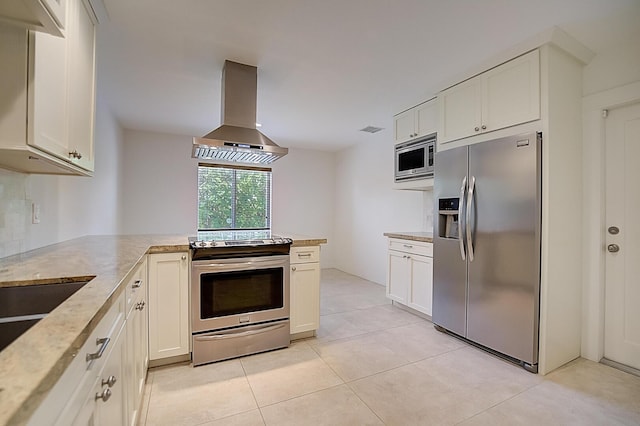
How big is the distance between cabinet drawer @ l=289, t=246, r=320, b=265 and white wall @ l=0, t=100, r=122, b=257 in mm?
1777

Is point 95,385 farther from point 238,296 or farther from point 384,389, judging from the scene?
point 384,389

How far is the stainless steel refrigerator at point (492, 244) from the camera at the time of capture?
2189 millimetres

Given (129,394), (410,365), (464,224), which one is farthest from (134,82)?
(410,365)

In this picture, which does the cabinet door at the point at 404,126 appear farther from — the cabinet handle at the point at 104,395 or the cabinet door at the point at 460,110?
the cabinet handle at the point at 104,395

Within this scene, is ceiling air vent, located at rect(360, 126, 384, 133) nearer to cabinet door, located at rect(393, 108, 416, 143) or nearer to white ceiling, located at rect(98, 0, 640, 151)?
cabinet door, located at rect(393, 108, 416, 143)

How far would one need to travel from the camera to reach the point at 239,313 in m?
2.39

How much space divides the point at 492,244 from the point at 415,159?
4.68 ft

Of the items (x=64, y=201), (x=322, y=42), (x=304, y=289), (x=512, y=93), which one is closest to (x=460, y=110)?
(x=512, y=93)

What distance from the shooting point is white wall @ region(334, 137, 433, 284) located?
171 inches

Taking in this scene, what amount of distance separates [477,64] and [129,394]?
3.30 m

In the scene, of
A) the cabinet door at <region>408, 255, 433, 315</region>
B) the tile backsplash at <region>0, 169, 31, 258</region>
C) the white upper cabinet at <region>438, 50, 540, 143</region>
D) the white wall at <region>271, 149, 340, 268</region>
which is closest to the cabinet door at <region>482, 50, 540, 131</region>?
the white upper cabinet at <region>438, 50, 540, 143</region>

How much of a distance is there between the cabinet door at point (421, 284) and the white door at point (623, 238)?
1.39m

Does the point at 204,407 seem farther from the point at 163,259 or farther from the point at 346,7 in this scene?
the point at 346,7

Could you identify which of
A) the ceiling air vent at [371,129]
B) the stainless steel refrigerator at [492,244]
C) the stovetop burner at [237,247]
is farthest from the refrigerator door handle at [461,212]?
the ceiling air vent at [371,129]
